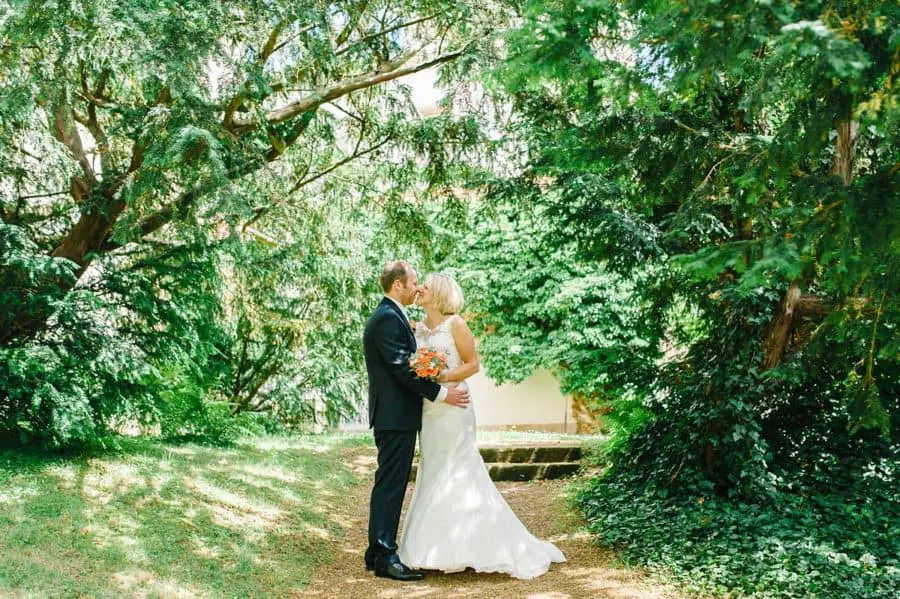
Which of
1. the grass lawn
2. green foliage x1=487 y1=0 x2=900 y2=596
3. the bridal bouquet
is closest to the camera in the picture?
green foliage x1=487 y1=0 x2=900 y2=596

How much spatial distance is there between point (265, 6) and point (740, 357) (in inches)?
205

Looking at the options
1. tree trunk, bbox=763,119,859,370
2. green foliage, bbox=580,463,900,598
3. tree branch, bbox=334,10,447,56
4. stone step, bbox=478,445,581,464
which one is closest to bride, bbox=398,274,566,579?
green foliage, bbox=580,463,900,598

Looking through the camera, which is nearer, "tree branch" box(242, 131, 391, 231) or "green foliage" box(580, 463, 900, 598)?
"green foliage" box(580, 463, 900, 598)

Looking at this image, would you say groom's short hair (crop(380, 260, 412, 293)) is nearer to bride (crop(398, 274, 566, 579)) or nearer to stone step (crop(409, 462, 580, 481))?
bride (crop(398, 274, 566, 579))

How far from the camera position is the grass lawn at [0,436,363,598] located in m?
5.00

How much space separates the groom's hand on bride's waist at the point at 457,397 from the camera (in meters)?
5.70

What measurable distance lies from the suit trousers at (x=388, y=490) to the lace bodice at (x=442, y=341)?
2.10ft

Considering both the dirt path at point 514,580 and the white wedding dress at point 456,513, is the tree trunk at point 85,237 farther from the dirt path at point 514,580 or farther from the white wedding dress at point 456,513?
the white wedding dress at point 456,513

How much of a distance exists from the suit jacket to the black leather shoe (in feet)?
3.19

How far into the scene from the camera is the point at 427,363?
5.49 metres

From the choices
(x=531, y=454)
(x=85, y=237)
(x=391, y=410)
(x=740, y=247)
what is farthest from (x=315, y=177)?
(x=740, y=247)

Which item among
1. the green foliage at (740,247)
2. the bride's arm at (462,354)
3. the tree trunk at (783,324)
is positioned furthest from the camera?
the tree trunk at (783,324)

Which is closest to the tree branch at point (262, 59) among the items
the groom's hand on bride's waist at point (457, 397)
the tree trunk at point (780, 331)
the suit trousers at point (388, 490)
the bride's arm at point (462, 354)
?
the bride's arm at point (462, 354)

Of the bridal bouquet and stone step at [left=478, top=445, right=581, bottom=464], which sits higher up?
the bridal bouquet
